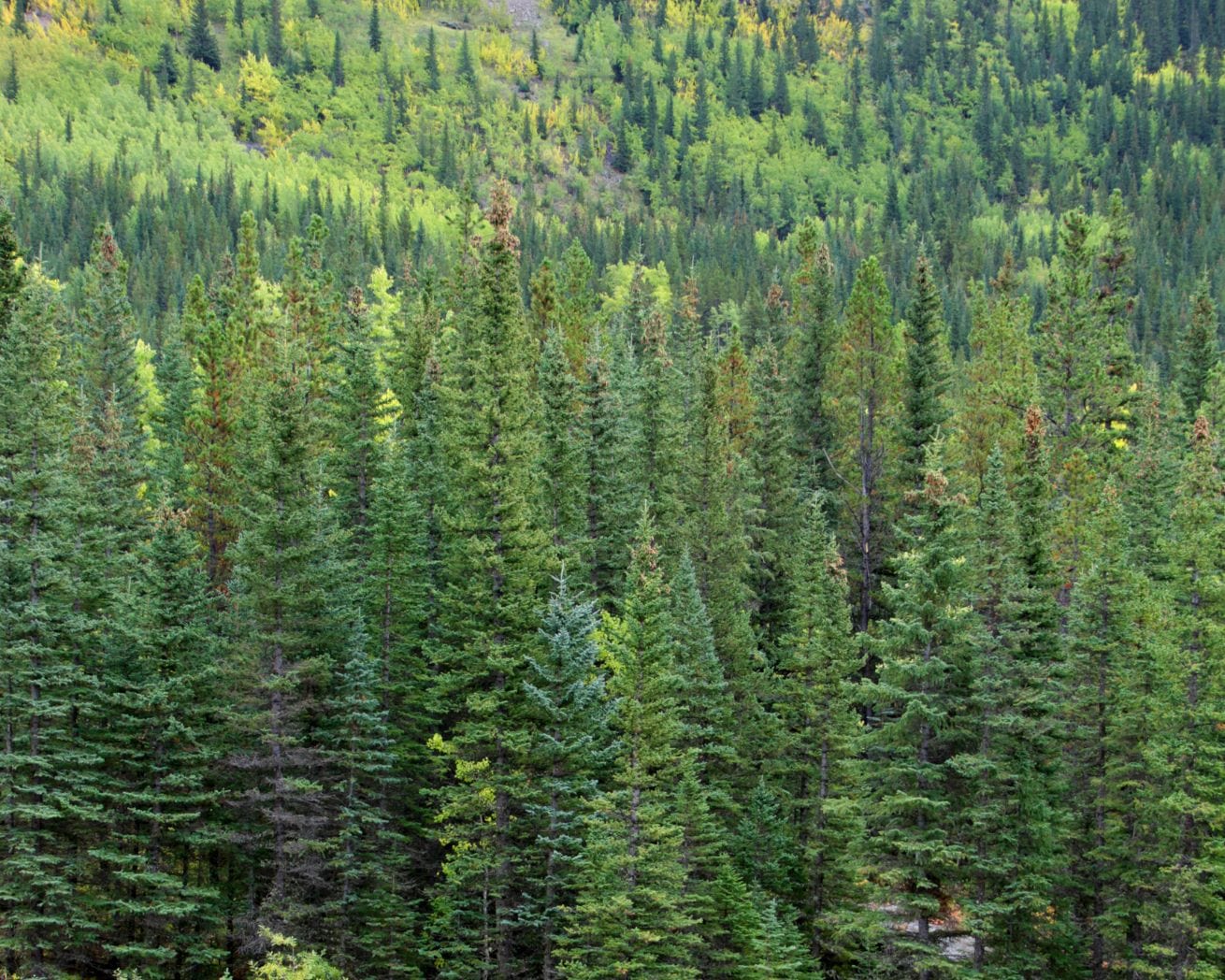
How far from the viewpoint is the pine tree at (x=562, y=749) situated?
37.7m

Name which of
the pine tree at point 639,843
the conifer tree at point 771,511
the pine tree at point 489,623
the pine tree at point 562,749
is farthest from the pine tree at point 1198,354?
the pine tree at point 562,749

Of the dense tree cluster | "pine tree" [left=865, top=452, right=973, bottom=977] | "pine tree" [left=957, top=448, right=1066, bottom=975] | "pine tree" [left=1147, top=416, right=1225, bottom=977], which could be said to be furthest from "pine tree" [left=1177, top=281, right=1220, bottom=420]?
"pine tree" [left=865, top=452, right=973, bottom=977]

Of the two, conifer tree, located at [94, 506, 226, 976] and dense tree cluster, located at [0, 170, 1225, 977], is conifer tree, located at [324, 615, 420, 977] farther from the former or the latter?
conifer tree, located at [94, 506, 226, 976]

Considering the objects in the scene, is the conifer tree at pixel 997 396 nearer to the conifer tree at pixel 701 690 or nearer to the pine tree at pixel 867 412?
the pine tree at pixel 867 412

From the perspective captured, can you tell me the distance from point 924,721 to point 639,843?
9.37 m

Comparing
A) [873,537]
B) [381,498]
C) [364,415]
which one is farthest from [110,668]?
[873,537]

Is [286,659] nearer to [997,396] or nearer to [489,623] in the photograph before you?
[489,623]

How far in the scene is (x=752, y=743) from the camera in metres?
44.7

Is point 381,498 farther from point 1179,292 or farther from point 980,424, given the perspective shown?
point 1179,292

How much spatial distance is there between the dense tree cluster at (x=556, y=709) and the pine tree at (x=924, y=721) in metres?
0.14

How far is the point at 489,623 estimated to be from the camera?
40125mm

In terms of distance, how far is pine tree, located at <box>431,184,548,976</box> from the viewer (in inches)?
1494

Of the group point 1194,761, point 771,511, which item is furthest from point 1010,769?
point 771,511

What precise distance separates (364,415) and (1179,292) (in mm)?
125942
